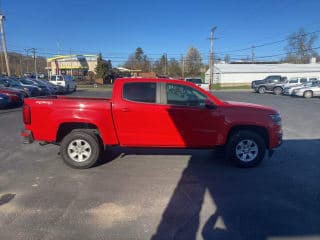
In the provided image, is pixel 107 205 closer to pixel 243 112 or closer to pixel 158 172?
pixel 158 172

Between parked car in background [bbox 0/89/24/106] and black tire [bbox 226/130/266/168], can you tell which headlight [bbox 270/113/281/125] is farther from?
parked car in background [bbox 0/89/24/106]

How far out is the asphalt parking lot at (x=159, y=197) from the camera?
319cm

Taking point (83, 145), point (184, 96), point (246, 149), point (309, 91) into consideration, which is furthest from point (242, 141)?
point (309, 91)

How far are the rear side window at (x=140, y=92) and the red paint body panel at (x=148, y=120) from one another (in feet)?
0.32

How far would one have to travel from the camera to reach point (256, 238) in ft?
9.93

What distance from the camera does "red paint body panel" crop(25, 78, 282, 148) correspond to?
5.08 m

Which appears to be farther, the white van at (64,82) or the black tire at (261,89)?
the black tire at (261,89)

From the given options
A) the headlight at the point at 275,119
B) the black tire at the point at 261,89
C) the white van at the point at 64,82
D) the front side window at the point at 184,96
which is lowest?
the headlight at the point at 275,119

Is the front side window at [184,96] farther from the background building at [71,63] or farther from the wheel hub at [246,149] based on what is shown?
the background building at [71,63]

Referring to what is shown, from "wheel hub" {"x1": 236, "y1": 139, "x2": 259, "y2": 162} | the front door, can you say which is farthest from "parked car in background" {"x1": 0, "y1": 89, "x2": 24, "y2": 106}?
"wheel hub" {"x1": 236, "y1": 139, "x2": 259, "y2": 162}

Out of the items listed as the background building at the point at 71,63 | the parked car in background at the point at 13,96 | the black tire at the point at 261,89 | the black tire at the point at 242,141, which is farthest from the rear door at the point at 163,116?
the background building at the point at 71,63

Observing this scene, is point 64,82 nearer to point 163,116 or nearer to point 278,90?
point 278,90

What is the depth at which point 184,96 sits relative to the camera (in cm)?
520

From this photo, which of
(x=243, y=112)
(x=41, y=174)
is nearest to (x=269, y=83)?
(x=243, y=112)
